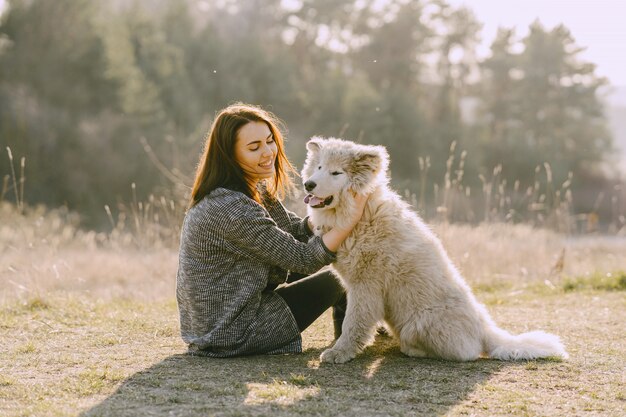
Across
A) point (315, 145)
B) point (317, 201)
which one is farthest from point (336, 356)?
point (315, 145)

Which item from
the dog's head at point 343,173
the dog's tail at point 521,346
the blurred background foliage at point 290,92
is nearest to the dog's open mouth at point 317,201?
the dog's head at point 343,173

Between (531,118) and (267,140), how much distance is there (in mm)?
25941

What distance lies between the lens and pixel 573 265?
8.55m

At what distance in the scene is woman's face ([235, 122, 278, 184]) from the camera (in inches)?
161

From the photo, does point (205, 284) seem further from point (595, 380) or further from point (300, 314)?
point (595, 380)

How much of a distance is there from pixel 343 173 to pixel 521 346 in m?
1.57

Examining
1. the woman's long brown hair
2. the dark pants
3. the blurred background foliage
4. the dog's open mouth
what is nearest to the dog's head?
the dog's open mouth

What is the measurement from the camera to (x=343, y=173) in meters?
4.10

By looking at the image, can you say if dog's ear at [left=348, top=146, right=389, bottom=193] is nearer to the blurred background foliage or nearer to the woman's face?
the woman's face

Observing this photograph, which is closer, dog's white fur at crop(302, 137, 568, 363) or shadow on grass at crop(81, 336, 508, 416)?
shadow on grass at crop(81, 336, 508, 416)

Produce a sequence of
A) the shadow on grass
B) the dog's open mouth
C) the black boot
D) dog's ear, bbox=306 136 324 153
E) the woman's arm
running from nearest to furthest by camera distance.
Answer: the shadow on grass, the woman's arm, the dog's open mouth, dog's ear, bbox=306 136 324 153, the black boot

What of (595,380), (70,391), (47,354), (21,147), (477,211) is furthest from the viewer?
(21,147)

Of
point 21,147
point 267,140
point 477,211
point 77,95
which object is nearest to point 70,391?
point 267,140

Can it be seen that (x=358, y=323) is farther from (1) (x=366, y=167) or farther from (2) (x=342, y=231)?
(1) (x=366, y=167)
